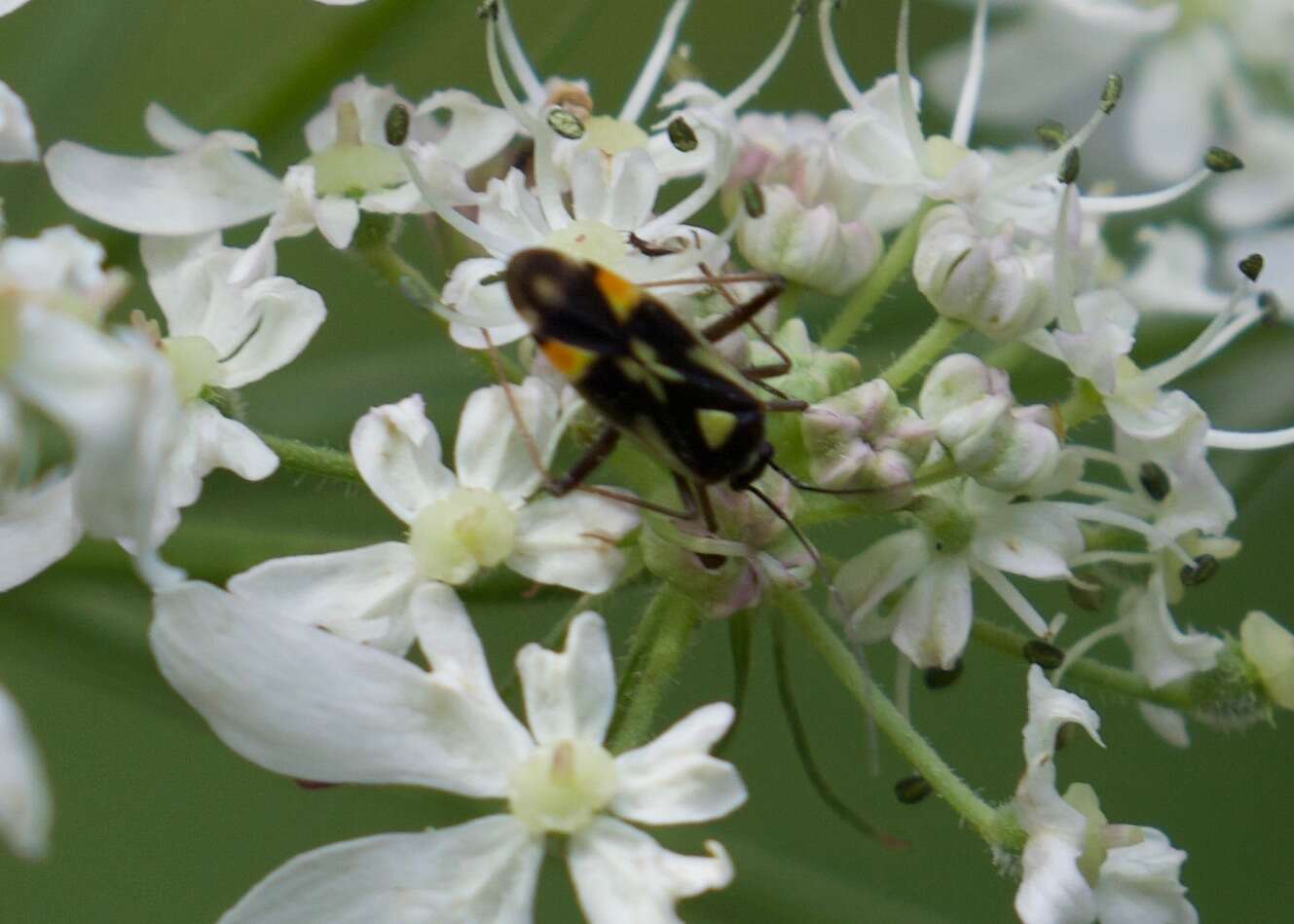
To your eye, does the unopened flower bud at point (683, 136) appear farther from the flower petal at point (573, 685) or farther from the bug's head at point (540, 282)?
the flower petal at point (573, 685)

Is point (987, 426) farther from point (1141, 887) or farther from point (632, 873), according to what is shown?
point (632, 873)

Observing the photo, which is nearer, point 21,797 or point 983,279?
point 21,797

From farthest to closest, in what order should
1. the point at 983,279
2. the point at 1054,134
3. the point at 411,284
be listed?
the point at 1054,134 → the point at 983,279 → the point at 411,284

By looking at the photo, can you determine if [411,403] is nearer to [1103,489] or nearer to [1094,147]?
[1103,489]

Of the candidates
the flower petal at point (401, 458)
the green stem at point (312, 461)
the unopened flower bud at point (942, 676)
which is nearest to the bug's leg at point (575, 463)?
the flower petal at point (401, 458)

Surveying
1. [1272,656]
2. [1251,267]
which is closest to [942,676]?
[1272,656]
